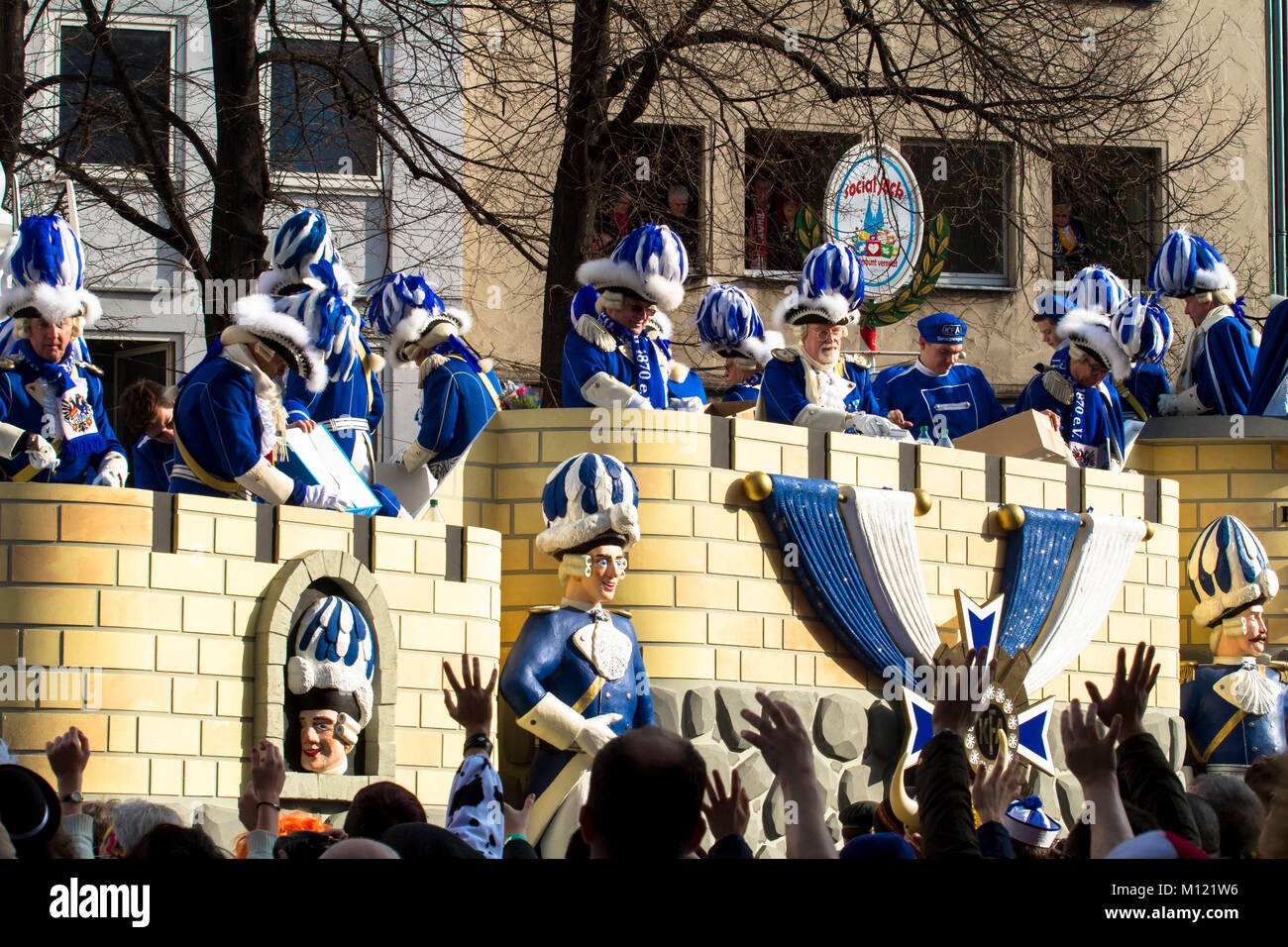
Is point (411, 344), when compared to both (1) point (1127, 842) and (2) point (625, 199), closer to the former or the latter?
(2) point (625, 199)

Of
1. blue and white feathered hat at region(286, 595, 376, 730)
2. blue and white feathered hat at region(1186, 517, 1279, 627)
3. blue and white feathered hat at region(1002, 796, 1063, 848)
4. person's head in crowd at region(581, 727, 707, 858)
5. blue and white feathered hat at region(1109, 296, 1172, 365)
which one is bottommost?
blue and white feathered hat at region(1002, 796, 1063, 848)

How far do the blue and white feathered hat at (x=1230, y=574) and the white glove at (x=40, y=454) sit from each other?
5.52 meters

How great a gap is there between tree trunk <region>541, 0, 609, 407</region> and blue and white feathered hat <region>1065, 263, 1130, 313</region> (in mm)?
2610

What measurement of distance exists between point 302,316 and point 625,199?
4748 mm

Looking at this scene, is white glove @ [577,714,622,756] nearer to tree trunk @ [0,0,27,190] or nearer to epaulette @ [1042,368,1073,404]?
epaulette @ [1042,368,1073,404]

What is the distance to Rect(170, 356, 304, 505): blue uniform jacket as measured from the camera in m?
6.98

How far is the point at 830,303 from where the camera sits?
9.35 m

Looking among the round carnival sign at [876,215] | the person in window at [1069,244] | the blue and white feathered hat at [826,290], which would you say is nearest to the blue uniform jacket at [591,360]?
the blue and white feathered hat at [826,290]

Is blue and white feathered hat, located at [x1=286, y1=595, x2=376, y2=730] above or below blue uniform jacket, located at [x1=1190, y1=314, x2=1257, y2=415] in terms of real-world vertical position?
below

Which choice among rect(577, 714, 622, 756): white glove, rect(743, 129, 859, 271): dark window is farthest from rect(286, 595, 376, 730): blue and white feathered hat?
rect(743, 129, 859, 271): dark window

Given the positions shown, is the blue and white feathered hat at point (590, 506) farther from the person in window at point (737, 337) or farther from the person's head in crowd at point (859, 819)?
the person in window at point (737, 337)

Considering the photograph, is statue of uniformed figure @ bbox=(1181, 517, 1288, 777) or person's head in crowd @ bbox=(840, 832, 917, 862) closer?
person's head in crowd @ bbox=(840, 832, 917, 862)

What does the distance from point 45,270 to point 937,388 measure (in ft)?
14.3
